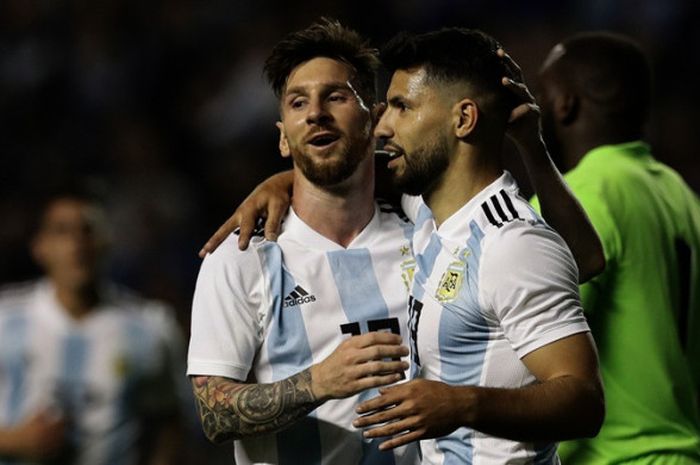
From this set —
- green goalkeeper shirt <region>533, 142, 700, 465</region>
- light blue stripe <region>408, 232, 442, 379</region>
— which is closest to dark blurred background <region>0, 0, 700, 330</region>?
green goalkeeper shirt <region>533, 142, 700, 465</region>

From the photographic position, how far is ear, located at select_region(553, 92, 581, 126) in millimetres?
4691

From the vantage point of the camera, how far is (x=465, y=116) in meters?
3.44

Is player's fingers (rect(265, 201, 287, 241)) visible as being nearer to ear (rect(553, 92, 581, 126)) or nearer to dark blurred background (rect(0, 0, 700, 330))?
ear (rect(553, 92, 581, 126))

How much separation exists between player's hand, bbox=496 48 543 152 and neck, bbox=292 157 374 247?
2.07ft

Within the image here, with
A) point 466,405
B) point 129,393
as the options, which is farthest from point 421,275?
point 129,393

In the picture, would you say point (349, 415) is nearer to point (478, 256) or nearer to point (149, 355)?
point (478, 256)

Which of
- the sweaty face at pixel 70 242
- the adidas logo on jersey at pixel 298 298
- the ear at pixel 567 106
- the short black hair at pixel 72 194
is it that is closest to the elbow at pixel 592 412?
the adidas logo on jersey at pixel 298 298

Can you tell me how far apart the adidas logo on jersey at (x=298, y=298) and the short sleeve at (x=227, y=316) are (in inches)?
2.9

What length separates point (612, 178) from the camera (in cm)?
442

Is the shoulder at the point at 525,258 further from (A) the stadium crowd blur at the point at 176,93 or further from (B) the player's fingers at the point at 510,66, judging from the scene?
(A) the stadium crowd blur at the point at 176,93

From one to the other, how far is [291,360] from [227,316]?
8.6 inches

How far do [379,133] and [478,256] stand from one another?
0.50 m

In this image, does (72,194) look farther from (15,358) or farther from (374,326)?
(374,326)

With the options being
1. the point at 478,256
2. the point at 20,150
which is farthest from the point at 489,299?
the point at 20,150
